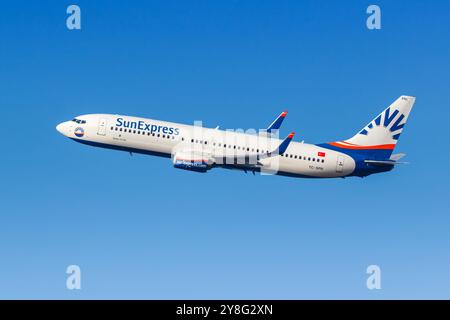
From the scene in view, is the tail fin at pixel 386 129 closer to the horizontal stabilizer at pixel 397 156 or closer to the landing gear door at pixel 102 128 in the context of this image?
the horizontal stabilizer at pixel 397 156

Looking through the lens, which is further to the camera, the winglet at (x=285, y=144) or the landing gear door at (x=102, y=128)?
the landing gear door at (x=102, y=128)

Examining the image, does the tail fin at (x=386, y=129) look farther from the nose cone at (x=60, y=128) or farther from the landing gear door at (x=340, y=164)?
the nose cone at (x=60, y=128)

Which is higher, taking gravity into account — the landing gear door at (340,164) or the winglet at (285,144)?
the winglet at (285,144)

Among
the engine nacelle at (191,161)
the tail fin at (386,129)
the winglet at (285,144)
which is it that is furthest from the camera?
the tail fin at (386,129)

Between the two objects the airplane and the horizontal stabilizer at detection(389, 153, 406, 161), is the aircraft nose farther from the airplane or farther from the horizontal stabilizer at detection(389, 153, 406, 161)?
the horizontal stabilizer at detection(389, 153, 406, 161)

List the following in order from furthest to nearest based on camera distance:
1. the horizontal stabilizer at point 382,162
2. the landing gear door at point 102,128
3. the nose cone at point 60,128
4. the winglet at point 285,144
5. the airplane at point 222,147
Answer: the nose cone at point 60,128, the horizontal stabilizer at point 382,162, the landing gear door at point 102,128, the airplane at point 222,147, the winglet at point 285,144

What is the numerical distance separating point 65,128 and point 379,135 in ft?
172

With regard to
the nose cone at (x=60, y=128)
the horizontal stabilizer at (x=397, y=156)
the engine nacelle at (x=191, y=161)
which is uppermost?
the nose cone at (x=60, y=128)

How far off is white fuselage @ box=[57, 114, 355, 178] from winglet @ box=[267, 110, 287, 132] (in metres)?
1.62

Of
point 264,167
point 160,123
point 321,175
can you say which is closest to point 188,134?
point 160,123

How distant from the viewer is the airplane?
12975 cm

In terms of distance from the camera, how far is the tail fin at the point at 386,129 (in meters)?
139

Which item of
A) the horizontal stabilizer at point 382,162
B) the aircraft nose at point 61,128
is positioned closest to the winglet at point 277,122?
the horizontal stabilizer at point 382,162

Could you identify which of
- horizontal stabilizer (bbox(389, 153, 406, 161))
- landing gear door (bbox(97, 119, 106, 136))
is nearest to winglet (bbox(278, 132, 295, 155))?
horizontal stabilizer (bbox(389, 153, 406, 161))
